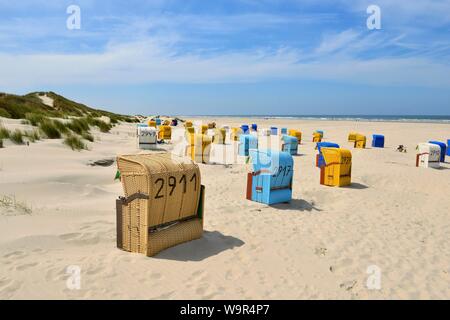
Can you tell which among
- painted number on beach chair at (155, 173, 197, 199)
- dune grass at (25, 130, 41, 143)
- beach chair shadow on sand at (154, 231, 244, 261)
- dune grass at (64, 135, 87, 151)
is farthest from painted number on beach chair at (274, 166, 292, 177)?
dune grass at (25, 130, 41, 143)

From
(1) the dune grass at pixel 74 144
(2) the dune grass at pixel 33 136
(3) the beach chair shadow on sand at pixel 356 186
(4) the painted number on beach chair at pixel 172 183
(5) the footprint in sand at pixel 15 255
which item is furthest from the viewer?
(1) the dune grass at pixel 74 144

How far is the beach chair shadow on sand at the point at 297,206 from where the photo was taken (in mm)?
7297

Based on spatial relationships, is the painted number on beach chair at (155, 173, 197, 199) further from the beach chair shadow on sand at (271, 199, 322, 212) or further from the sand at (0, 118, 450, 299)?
the beach chair shadow on sand at (271, 199, 322, 212)

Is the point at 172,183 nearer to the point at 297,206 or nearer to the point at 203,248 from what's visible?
the point at 203,248

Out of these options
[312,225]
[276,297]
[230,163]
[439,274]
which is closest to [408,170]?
[230,163]

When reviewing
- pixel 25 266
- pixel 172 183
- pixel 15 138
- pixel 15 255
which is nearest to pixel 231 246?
pixel 172 183

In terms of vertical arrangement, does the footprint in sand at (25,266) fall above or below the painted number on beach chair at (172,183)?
below

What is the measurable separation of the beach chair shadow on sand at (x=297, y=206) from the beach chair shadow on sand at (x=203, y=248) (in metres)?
2.29

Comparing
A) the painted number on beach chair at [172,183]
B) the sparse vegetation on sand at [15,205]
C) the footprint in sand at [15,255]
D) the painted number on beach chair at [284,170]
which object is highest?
the painted number on beach chair at [172,183]

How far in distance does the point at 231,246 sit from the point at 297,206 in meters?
2.96

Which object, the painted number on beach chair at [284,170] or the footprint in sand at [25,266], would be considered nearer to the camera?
the footprint in sand at [25,266]

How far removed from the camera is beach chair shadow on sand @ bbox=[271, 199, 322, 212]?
23.9 ft

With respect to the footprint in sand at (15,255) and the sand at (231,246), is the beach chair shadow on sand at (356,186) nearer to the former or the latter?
the sand at (231,246)

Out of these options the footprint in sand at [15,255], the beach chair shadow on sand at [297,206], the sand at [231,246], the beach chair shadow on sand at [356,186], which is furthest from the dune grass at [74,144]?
the beach chair shadow on sand at [356,186]
